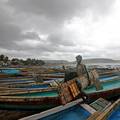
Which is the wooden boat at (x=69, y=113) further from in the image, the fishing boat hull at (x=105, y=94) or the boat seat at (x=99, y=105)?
the fishing boat hull at (x=105, y=94)

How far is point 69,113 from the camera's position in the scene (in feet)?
20.4

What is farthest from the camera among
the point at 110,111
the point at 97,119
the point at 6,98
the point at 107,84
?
the point at 107,84

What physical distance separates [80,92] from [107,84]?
6.34 meters

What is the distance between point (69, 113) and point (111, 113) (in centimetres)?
129

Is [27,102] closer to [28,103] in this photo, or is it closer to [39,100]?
[28,103]

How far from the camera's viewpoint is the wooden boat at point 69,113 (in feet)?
18.6

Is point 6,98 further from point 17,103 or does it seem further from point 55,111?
point 55,111

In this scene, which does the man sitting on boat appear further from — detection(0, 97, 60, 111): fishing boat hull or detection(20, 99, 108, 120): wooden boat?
detection(0, 97, 60, 111): fishing boat hull

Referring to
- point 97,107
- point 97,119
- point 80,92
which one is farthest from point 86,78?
point 97,119

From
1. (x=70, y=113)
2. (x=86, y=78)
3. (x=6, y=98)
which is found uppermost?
(x=86, y=78)

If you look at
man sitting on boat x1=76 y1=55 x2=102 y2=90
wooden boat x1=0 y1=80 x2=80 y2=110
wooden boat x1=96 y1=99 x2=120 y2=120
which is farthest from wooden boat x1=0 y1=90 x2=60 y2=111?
wooden boat x1=96 y1=99 x2=120 y2=120

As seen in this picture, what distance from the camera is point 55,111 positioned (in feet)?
19.6

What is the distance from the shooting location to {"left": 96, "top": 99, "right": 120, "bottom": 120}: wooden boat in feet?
17.4

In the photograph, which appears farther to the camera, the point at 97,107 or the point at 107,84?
the point at 107,84
